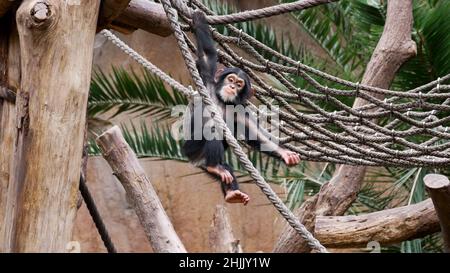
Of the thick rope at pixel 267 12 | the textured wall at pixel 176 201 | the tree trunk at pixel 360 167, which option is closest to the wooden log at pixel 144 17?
the thick rope at pixel 267 12

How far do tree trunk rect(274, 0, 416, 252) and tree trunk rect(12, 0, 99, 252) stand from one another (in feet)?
8.02

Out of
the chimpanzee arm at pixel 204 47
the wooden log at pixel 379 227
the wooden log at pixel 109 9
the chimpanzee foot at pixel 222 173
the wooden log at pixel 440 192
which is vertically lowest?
the wooden log at pixel 379 227

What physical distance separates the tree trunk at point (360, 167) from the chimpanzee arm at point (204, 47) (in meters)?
1.30

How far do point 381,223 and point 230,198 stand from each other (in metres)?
1.13

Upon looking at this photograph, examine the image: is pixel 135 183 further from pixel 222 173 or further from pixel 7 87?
pixel 7 87

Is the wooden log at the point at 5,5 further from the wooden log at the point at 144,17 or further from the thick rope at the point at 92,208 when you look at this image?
the thick rope at the point at 92,208

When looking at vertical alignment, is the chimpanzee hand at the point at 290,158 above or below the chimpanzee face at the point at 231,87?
below

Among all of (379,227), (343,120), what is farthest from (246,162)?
(379,227)

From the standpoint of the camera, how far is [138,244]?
7.74 m

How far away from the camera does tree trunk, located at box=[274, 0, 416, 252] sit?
464 centimetres

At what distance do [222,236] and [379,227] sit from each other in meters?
1.07

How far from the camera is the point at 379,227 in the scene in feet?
13.6

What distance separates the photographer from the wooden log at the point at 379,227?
4.12m

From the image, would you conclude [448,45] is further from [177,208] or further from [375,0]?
[177,208]
